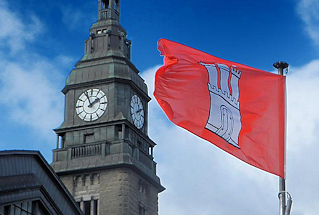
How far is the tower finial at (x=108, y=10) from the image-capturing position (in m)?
81.4

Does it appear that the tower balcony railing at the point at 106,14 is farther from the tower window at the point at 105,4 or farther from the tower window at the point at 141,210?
the tower window at the point at 141,210

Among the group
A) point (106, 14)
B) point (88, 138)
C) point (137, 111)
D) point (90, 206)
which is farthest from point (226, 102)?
point (106, 14)

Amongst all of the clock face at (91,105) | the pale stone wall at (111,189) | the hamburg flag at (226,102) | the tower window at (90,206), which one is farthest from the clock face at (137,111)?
the hamburg flag at (226,102)

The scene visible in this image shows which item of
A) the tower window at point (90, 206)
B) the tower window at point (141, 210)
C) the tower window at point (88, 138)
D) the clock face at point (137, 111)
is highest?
the clock face at point (137, 111)

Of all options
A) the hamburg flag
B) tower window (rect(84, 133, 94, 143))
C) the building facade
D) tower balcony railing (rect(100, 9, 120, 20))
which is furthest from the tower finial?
the hamburg flag

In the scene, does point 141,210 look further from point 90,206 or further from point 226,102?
point 226,102

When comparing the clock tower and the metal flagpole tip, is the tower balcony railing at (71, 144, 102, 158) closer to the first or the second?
the clock tower

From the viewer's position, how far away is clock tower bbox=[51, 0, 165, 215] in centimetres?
7200

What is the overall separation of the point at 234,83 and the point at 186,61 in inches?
71.0

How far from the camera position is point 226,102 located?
28.7 meters

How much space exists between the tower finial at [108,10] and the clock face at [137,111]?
29.0 feet

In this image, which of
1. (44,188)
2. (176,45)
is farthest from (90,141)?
(176,45)

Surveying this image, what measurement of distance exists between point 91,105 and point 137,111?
427 centimetres

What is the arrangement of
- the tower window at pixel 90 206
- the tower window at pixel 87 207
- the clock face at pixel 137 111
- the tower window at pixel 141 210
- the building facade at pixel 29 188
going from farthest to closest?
1. the clock face at pixel 137 111
2. the tower window at pixel 141 210
3. the tower window at pixel 87 207
4. the tower window at pixel 90 206
5. the building facade at pixel 29 188
